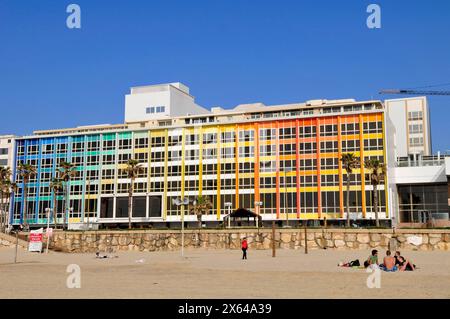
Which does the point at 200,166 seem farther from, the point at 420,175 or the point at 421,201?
the point at 421,201

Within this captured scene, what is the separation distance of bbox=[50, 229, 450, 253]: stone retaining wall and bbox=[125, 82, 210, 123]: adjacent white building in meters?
46.0

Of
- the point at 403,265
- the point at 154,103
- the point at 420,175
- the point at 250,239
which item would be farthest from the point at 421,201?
the point at 403,265

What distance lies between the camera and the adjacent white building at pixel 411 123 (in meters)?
116

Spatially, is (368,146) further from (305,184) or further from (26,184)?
(26,184)

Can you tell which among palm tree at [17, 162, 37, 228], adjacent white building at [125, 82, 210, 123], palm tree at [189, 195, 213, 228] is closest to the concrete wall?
palm tree at [189, 195, 213, 228]

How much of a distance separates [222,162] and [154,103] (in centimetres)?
2742

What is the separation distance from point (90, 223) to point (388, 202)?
53913 millimetres

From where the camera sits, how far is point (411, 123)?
384 feet

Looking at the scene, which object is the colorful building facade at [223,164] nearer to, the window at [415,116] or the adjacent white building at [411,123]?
the adjacent white building at [411,123]

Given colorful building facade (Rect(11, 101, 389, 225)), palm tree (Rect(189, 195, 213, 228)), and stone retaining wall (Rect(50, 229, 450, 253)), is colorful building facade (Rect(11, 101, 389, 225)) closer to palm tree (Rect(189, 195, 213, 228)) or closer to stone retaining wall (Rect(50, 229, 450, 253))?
palm tree (Rect(189, 195, 213, 228))

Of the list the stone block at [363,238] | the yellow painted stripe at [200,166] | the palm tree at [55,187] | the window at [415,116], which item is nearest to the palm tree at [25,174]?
the palm tree at [55,187]

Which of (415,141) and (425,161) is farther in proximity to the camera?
(415,141)

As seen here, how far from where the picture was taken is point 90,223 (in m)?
95.4

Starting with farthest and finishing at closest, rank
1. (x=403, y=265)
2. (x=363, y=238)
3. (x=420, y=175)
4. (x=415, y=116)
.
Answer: (x=415, y=116) → (x=420, y=175) → (x=363, y=238) → (x=403, y=265)
